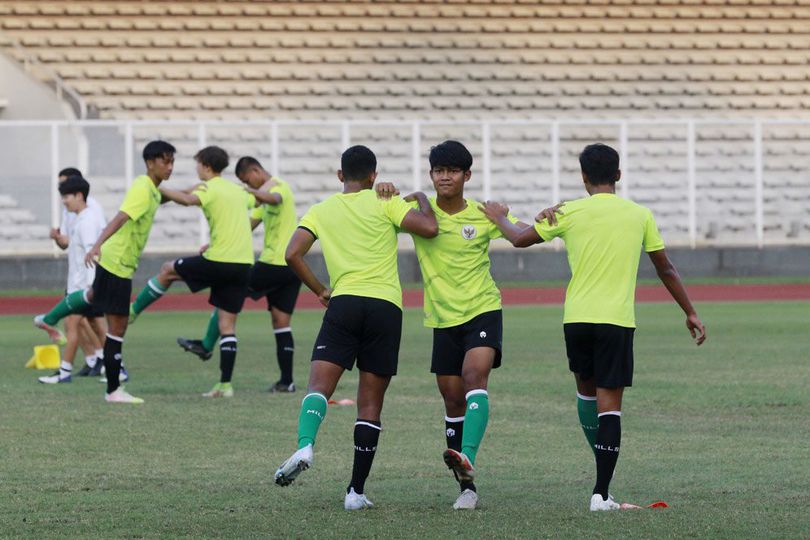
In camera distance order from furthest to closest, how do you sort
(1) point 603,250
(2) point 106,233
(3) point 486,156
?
(3) point 486,156
(2) point 106,233
(1) point 603,250

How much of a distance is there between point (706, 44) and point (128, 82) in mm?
13046

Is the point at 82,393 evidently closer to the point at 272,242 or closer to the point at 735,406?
the point at 272,242

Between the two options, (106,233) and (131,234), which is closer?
(106,233)

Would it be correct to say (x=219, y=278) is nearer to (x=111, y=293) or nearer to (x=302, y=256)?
(x=111, y=293)

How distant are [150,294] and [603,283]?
6.83 meters

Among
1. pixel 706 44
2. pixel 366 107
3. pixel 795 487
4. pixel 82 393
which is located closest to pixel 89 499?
pixel 795 487

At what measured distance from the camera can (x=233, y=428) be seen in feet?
34.8

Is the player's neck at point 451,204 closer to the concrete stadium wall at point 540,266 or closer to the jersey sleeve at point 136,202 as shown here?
the jersey sleeve at point 136,202

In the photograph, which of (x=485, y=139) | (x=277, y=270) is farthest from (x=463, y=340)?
(x=485, y=139)

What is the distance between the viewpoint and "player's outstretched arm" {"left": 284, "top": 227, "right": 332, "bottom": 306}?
7.61 metres

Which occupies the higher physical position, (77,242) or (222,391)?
(77,242)

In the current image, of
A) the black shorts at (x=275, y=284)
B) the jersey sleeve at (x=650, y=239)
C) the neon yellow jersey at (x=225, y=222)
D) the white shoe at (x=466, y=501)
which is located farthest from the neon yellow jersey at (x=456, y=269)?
the black shorts at (x=275, y=284)

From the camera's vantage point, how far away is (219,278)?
496 inches

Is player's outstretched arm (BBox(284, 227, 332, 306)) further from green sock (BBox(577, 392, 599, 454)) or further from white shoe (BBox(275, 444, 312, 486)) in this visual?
green sock (BBox(577, 392, 599, 454))
